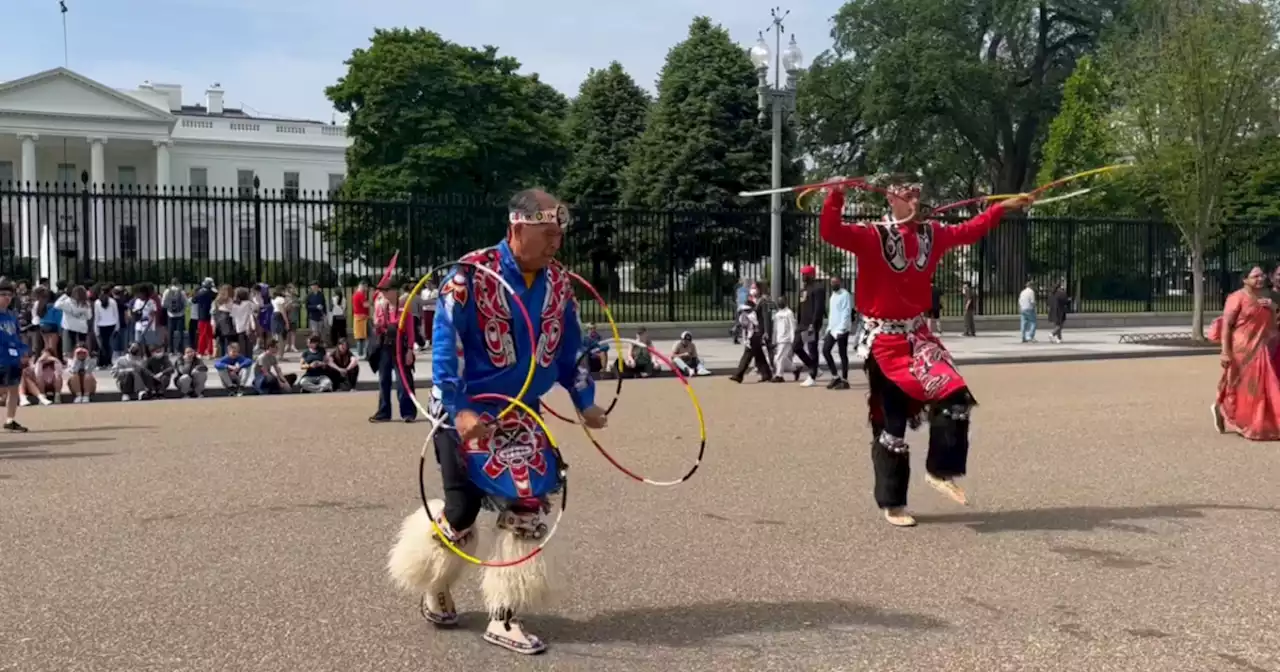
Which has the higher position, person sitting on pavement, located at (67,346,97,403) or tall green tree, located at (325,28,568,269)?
tall green tree, located at (325,28,568,269)

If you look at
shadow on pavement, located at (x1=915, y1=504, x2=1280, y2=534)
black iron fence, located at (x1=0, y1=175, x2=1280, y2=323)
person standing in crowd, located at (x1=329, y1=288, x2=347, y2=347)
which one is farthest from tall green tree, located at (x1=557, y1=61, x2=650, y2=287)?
shadow on pavement, located at (x1=915, y1=504, x2=1280, y2=534)

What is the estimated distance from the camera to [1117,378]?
1916 cm

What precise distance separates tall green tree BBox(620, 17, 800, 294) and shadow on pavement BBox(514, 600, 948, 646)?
33073 mm

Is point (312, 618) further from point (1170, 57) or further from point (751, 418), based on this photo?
point (1170, 57)

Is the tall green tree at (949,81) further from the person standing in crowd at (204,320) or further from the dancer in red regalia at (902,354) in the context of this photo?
the dancer in red regalia at (902,354)

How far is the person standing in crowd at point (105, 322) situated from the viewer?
2052 centimetres

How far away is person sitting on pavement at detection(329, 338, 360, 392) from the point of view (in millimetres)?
18094

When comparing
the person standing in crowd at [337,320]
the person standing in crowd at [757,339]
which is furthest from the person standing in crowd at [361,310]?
the person standing in crowd at [757,339]

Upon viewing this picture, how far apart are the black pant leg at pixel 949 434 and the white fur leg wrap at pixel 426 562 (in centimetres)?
337

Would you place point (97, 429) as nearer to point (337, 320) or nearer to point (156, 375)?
point (156, 375)

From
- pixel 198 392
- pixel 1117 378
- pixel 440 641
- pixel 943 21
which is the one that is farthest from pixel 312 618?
pixel 943 21

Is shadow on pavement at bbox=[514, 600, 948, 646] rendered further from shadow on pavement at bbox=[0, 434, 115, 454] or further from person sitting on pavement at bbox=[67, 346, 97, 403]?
person sitting on pavement at bbox=[67, 346, 97, 403]

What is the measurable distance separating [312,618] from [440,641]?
652mm

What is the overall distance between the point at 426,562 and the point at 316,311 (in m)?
19.5
